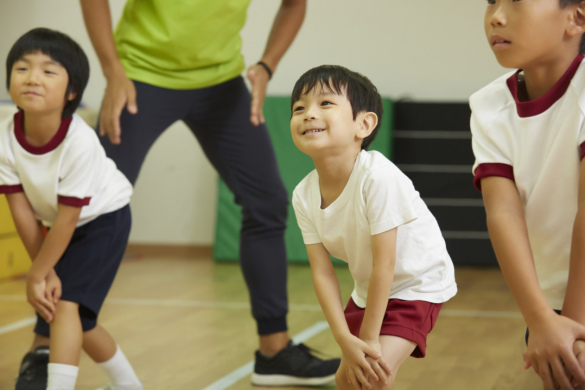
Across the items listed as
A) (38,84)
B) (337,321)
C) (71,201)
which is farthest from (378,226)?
(38,84)

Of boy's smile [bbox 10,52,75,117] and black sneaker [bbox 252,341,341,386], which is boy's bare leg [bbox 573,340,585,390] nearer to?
black sneaker [bbox 252,341,341,386]

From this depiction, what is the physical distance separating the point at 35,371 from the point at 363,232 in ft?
2.99

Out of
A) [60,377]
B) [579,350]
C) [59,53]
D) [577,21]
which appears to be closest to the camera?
[579,350]

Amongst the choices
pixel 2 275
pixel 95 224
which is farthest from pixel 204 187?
pixel 95 224

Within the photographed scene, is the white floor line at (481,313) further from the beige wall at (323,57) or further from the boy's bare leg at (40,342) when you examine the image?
the beige wall at (323,57)

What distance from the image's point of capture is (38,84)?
160 centimetres

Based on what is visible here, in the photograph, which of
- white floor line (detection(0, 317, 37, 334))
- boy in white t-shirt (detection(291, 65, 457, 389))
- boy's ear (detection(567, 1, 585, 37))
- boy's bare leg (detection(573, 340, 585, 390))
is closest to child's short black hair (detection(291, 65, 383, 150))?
boy in white t-shirt (detection(291, 65, 457, 389))

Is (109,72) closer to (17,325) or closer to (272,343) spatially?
(272,343)

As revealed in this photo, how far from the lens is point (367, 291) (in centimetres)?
136

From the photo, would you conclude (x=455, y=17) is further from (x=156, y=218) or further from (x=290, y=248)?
(x=156, y=218)

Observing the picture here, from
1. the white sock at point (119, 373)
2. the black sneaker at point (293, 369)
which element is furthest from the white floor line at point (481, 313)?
the white sock at point (119, 373)

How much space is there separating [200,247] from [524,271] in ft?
12.3

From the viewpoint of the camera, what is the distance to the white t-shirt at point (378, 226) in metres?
1.27

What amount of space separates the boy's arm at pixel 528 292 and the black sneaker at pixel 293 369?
809 mm
